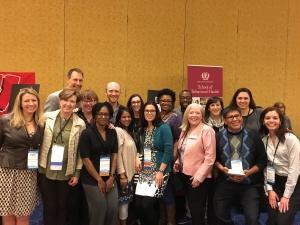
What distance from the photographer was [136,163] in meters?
3.55

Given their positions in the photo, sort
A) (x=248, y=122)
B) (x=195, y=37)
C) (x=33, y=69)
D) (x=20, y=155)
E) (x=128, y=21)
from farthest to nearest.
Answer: (x=195, y=37) < (x=128, y=21) < (x=33, y=69) < (x=248, y=122) < (x=20, y=155)

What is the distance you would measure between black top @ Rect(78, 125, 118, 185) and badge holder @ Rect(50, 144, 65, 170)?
0.18 m

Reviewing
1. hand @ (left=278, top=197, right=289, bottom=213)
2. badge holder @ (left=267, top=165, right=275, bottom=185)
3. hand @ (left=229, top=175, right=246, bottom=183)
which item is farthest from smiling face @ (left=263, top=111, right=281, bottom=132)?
hand @ (left=278, top=197, right=289, bottom=213)

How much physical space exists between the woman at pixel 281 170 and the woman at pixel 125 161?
133 centimetres

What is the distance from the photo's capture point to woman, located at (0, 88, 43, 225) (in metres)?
2.99

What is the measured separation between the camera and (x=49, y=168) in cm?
308

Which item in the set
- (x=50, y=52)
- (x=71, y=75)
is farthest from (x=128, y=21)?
(x=71, y=75)

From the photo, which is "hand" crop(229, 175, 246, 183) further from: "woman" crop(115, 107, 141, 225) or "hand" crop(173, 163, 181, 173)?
"woman" crop(115, 107, 141, 225)

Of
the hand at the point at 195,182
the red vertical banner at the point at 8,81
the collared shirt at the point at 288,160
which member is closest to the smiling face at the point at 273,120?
the collared shirt at the point at 288,160

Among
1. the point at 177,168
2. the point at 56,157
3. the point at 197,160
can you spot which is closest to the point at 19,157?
the point at 56,157

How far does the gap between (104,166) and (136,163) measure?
44 cm

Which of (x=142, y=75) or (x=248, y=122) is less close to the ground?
(x=142, y=75)

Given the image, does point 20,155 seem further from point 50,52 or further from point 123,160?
point 50,52

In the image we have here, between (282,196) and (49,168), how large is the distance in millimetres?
2193
